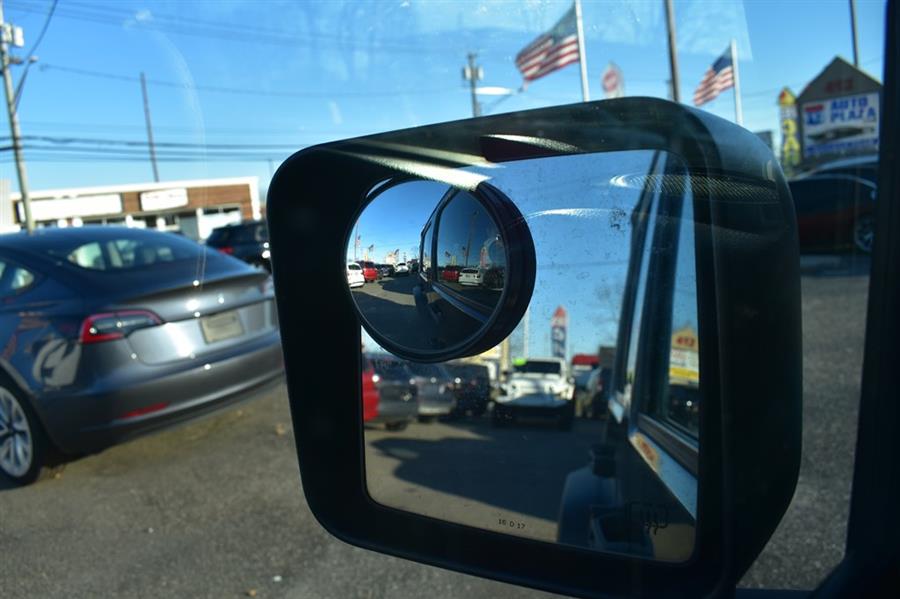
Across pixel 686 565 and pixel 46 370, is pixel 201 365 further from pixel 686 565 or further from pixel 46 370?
pixel 686 565

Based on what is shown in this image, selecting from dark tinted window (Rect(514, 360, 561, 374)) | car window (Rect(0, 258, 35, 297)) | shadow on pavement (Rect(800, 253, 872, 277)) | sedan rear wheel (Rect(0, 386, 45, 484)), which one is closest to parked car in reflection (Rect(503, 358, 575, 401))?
dark tinted window (Rect(514, 360, 561, 374))

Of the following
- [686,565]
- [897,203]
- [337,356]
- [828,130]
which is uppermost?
[828,130]

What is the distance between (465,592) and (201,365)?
259 centimetres

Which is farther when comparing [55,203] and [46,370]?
[55,203]

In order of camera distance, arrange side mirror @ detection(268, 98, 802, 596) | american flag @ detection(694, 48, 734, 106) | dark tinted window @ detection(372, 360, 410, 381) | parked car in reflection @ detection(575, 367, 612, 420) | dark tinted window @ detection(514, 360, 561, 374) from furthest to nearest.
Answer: american flag @ detection(694, 48, 734, 106) → parked car in reflection @ detection(575, 367, 612, 420) → dark tinted window @ detection(372, 360, 410, 381) → dark tinted window @ detection(514, 360, 561, 374) → side mirror @ detection(268, 98, 802, 596)

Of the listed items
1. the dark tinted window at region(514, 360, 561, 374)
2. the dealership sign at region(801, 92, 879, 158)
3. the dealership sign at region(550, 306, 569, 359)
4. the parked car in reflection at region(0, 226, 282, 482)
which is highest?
the dealership sign at region(801, 92, 879, 158)

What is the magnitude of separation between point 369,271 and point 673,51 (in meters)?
1.12

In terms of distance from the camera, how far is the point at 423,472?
1.86 meters

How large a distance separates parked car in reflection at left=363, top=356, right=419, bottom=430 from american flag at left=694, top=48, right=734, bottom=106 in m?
1.09

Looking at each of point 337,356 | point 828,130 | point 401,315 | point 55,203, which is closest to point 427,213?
point 401,315

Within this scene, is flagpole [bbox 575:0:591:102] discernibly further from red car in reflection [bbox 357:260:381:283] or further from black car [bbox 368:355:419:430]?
black car [bbox 368:355:419:430]

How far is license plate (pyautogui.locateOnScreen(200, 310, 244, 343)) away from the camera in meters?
4.84

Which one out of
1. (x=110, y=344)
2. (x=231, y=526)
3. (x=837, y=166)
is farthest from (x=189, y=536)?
(x=837, y=166)

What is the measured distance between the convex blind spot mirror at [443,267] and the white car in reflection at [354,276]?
0.04 ft
